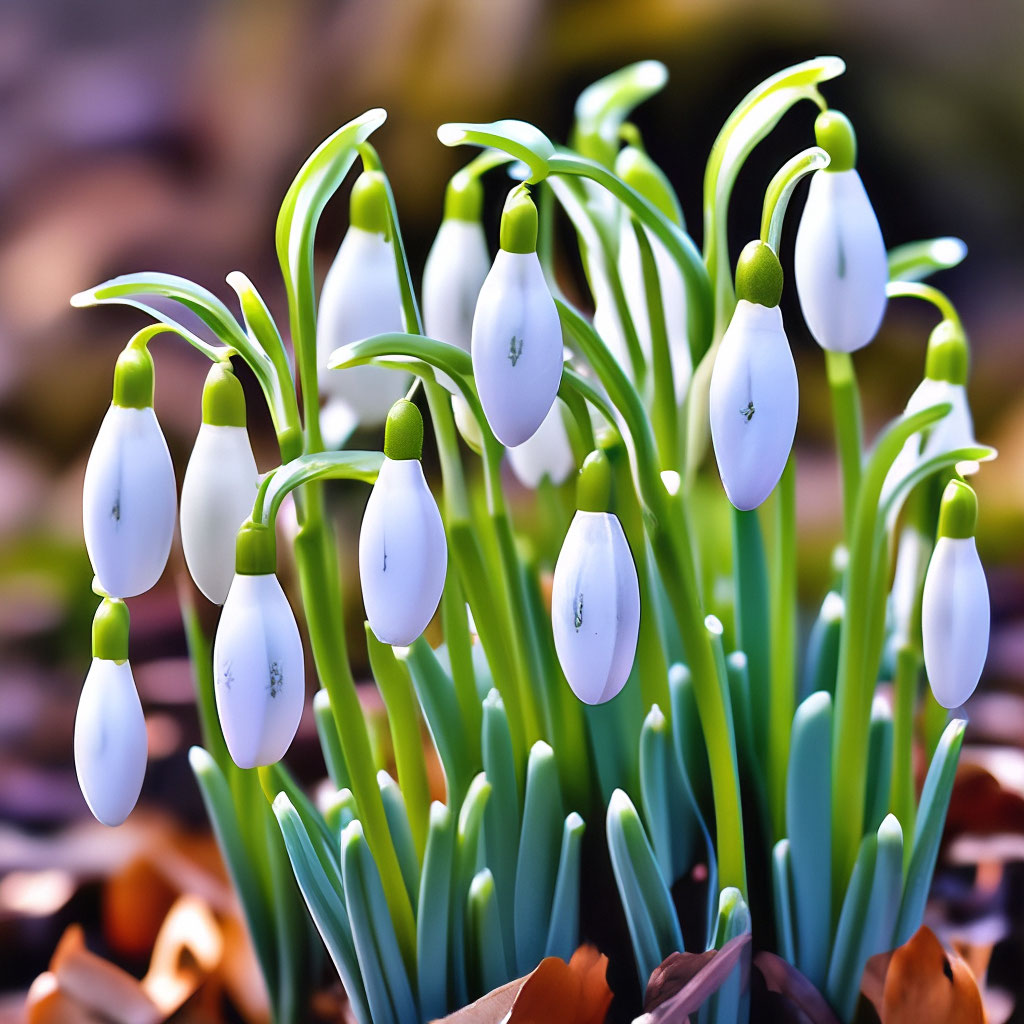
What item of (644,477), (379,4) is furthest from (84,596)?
(644,477)

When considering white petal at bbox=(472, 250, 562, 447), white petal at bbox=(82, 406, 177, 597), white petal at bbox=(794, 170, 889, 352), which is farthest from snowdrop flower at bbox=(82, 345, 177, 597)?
white petal at bbox=(794, 170, 889, 352)

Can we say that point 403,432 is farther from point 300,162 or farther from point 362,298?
point 300,162

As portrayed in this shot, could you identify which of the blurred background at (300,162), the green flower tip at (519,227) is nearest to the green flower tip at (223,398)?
the green flower tip at (519,227)

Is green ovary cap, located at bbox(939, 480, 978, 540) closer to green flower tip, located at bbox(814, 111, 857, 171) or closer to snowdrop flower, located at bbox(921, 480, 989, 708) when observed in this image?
snowdrop flower, located at bbox(921, 480, 989, 708)

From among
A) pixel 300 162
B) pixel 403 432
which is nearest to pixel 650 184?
pixel 403 432

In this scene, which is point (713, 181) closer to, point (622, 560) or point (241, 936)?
point (622, 560)

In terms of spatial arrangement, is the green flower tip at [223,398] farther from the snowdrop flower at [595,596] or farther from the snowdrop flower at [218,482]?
the snowdrop flower at [595,596]
